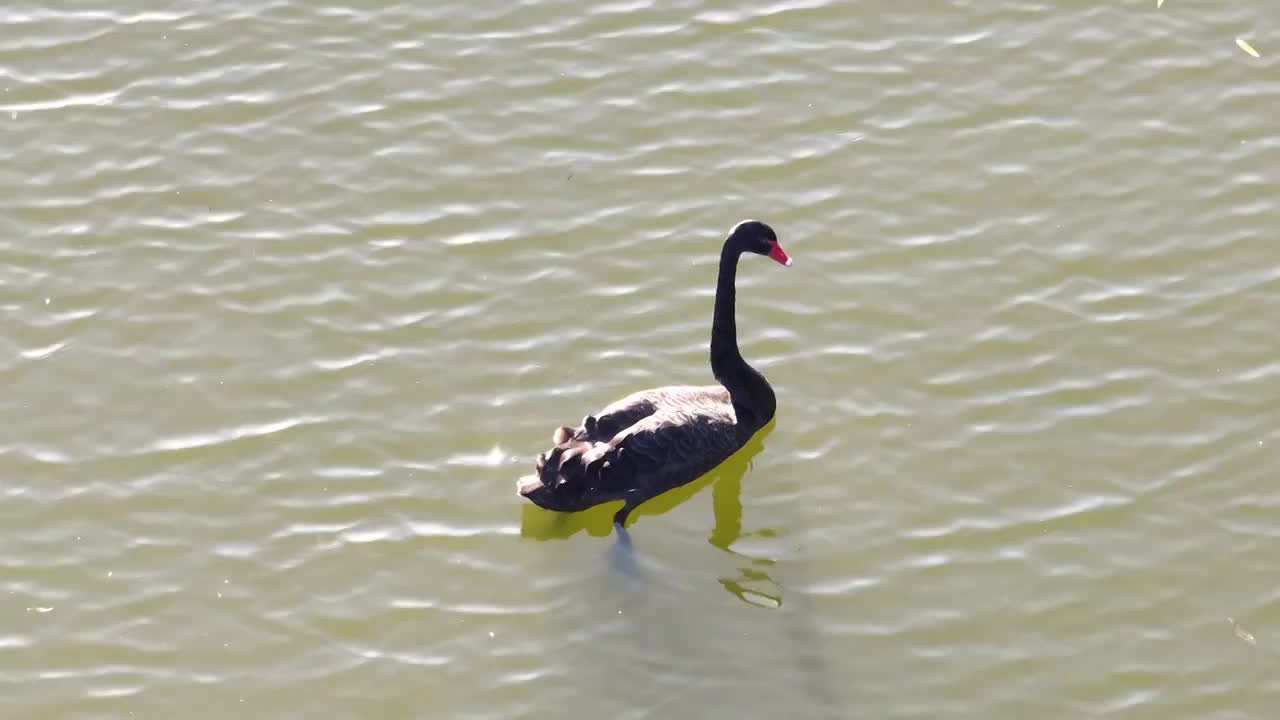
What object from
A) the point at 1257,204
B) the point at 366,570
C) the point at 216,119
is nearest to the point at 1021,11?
the point at 1257,204

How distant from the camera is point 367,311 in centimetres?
1127

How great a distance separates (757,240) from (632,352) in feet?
3.58

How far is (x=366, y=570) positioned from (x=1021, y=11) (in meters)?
6.70

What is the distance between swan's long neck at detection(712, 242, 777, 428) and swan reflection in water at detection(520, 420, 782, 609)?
0.81 feet

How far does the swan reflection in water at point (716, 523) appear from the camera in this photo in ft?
31.7

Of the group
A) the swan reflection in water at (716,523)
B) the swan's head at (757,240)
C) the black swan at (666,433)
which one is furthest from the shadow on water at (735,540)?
the swan's head at (757,240)

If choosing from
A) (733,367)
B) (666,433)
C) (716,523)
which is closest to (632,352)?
(733,367)

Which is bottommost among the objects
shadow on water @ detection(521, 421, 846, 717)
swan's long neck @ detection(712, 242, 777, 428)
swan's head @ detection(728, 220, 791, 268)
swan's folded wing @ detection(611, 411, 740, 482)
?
shadow on water @ detection(521, 421, 846, 717)

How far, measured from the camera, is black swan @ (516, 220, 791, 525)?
9797 mm

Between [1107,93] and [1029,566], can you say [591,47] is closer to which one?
[1107,93]

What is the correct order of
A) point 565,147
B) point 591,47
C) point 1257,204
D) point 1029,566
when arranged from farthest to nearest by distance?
point 591,47, point 565,147, point 1257,204, point 1029,566

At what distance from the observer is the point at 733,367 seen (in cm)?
1039

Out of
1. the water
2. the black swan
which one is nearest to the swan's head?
the black swan

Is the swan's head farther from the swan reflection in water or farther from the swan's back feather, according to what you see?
the swan reflection in water
